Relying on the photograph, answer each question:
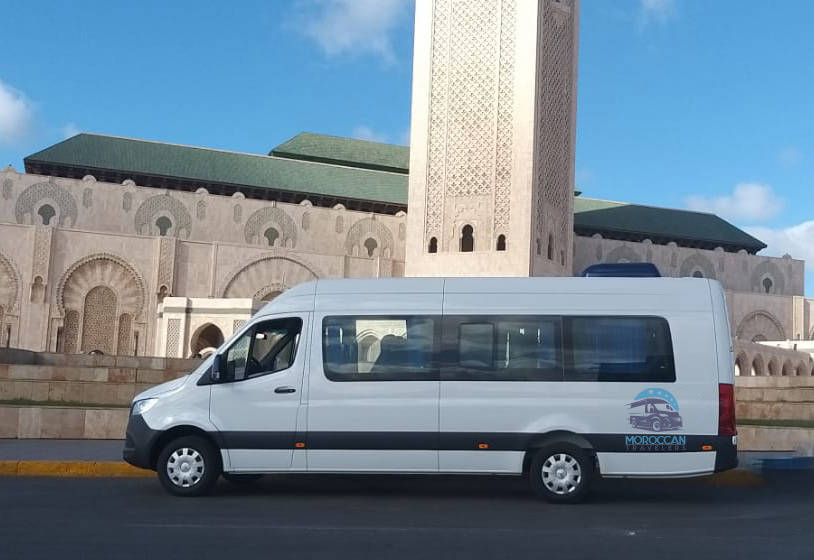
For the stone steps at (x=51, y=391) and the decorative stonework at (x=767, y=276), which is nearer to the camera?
the stone steps at (x=51, y=391)

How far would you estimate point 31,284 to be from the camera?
127 feet

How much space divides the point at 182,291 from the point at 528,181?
48.5 ft

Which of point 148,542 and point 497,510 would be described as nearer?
point 148,542

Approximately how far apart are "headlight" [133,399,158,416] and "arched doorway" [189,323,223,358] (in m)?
30.2

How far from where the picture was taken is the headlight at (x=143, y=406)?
834 centimetres

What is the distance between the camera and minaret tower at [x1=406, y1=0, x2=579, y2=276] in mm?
38938

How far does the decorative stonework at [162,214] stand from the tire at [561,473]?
37377mm

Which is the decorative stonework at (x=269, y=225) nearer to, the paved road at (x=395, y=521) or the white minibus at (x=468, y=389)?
the paved road at (x=395, y=521)

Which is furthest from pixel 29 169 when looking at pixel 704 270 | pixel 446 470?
pixel 446 470

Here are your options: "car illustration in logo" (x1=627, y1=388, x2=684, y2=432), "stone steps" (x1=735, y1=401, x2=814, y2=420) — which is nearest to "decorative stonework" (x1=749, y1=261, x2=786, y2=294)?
"stone steps" (x1=735, y1=401, x2=814, y2=420)

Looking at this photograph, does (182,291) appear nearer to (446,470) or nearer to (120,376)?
(120,376)

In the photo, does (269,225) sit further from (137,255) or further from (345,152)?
(345,152)

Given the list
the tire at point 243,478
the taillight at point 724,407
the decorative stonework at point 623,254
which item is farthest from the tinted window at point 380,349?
the decorative stonework at point 623,254

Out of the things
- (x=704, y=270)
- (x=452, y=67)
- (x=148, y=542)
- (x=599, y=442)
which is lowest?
(x=148, y=542)
